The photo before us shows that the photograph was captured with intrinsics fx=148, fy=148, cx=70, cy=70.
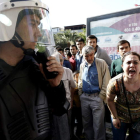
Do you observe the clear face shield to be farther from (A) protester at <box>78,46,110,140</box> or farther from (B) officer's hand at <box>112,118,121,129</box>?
(A) protester at <box>78,46,110,140</box>

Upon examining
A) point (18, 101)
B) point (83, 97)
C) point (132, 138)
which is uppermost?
point (18, 101)

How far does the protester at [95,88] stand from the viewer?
2.80 m

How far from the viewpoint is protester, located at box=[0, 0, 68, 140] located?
950mm

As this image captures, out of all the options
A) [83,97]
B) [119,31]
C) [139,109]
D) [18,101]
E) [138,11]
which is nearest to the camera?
[18,101]

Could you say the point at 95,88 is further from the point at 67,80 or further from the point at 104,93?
the point at 67,80

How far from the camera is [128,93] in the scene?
6.34 feet

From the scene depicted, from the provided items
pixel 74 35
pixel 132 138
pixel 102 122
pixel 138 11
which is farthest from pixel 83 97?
pixel 74 35

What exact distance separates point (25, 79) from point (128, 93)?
1.41m

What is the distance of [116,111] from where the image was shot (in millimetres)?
2119

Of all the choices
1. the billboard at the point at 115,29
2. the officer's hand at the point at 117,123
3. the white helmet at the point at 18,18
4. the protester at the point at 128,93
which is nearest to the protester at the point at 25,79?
the white helmet at the point at 18,18

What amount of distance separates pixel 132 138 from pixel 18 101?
177 cm

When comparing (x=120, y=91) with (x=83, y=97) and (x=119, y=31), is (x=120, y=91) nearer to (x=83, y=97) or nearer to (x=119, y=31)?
(x=83, y=97)

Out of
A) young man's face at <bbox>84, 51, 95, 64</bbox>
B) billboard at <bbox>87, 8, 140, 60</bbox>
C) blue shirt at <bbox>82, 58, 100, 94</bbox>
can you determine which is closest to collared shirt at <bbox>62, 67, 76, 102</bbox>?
blue shirt at <bbox>82, 58, 100, 94</bbox>

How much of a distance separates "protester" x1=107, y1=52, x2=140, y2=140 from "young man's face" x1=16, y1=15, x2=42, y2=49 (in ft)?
4.32
